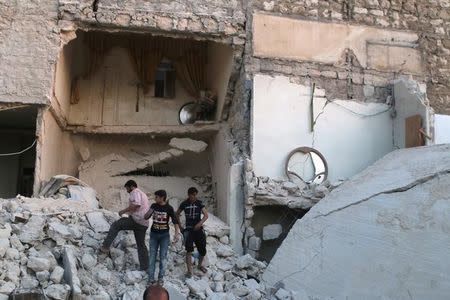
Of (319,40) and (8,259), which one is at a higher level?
(319,40)

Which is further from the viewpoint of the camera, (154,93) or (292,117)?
(154,93)

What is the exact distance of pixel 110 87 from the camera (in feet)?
42.4

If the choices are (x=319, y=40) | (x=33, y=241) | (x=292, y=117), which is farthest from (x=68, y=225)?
(x=319, y=40)

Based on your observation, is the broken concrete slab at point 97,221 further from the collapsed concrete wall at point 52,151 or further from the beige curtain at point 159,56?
the beige curtain at point 159,56

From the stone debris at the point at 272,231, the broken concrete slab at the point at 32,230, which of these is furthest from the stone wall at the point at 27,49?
the stone debris at the point at 272,231

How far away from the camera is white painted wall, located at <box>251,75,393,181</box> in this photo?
381 inches

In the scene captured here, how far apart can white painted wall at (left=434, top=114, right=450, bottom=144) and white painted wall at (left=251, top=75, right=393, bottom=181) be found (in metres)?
0.91

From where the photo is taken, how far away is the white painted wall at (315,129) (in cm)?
968

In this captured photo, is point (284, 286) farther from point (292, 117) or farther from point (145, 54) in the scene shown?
point (145, 54)

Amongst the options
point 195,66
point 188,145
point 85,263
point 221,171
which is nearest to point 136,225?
point 85,263

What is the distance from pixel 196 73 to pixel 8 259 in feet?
23.5

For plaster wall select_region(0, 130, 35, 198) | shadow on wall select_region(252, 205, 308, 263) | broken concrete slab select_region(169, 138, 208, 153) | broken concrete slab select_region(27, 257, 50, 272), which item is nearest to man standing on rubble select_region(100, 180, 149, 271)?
broken concrete slab select_region(27, 257, 50, 272)

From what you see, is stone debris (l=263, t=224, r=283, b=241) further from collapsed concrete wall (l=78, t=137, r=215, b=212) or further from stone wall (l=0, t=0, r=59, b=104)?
stone wall (l=0, t=0, r=59, b=104)

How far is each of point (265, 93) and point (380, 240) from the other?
3811 millimetres
